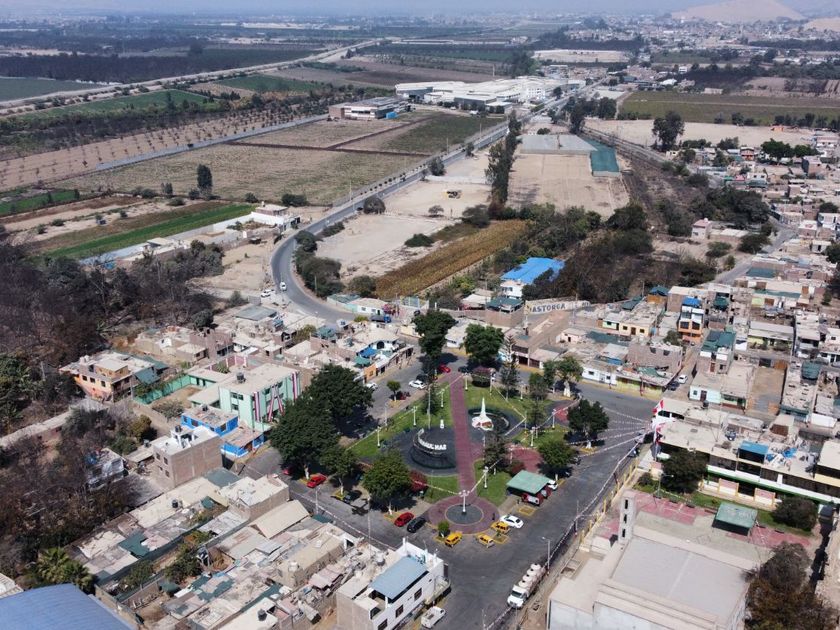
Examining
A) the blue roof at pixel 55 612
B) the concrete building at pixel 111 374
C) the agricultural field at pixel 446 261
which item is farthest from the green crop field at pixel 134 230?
the blue roof at pixel 55 612

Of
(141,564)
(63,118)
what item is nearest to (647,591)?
(141,564)

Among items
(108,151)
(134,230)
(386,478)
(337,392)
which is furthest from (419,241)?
(108,151)

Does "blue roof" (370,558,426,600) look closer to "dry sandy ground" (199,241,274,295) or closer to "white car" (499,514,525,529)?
"white car" (499,514,525,529)

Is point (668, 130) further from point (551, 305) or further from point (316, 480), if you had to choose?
point (316, 480)

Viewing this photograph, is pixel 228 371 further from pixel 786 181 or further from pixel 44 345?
pixel 786 181

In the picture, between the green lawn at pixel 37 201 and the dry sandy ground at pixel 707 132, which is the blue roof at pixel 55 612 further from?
the dry sandy ground at pixel 707 132
